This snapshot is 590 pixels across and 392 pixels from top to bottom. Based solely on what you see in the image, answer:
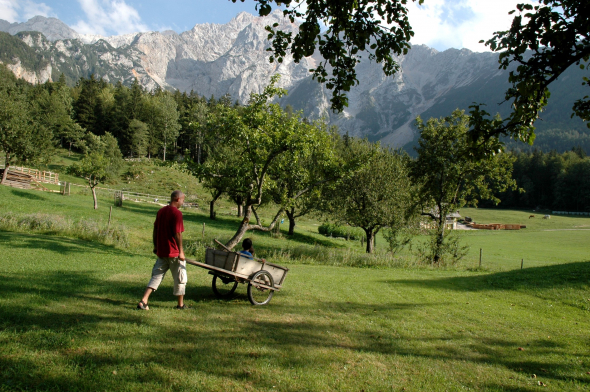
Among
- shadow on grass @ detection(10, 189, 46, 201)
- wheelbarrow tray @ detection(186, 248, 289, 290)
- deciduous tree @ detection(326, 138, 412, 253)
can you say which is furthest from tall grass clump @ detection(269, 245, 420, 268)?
shadow on grass @ detection(10, 189, 46, 201)

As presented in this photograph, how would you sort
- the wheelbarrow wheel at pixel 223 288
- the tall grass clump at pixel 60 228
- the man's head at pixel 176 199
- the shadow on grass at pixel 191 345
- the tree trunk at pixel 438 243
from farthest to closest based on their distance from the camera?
the tree trunk at pixel 438 243 < the tall grass clump at pixel 60 228 < the wheelbarrow wheel at pixel 223 288 < the man's head at pixel 176 199 < the shadow on grass at pixel 191 345

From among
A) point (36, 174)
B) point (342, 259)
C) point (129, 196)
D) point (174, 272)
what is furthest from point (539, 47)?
point (36, 174)

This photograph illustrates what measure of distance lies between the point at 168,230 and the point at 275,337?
2962 millimetres

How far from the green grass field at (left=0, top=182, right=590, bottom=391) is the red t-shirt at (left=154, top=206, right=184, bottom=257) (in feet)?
3.78

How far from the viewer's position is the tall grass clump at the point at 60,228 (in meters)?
18.0

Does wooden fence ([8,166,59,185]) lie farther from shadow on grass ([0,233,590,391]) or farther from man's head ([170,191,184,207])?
man's head ([170,191,184,207])

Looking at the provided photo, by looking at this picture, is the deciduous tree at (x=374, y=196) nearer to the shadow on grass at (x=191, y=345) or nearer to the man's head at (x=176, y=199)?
the shadow on grass at (x=191, y=345)

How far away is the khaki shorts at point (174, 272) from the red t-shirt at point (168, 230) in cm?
17

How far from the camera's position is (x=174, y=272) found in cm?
689

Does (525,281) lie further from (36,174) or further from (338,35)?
(36,174)

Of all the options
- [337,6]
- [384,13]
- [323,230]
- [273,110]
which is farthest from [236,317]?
[323,230]

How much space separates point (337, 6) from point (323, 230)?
40.3 metres

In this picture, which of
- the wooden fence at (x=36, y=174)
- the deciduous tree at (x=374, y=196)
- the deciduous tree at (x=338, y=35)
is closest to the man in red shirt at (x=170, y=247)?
the deciduous tree at (x=338, y=35)

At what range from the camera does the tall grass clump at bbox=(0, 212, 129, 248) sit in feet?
59.2
